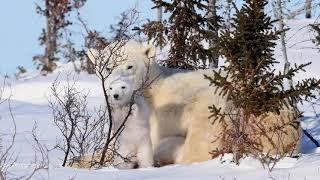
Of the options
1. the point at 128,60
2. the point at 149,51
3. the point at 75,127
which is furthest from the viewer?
the point at 75,127

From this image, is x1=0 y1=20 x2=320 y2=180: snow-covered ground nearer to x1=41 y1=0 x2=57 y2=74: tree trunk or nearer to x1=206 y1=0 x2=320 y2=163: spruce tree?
x1=206 y1=0 x2=320 y2=163: spruce tree

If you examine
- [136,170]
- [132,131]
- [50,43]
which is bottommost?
[136,170]

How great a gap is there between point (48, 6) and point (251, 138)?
21.8m

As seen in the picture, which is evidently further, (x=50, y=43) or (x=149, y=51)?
(x=50, y=43)

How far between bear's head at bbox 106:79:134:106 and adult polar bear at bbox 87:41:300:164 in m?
0.26

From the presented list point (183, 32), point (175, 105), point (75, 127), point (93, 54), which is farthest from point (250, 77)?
point (183, 32)

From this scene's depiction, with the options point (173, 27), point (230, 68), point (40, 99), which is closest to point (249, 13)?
point (230, 68)

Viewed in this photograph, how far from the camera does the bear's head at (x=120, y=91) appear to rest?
23.3 feet

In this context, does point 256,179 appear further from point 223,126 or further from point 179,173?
point 223,126

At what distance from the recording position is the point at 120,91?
7141 millimetres

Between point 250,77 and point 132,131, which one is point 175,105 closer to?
point 132,131

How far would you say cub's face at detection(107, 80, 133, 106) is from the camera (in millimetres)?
7102

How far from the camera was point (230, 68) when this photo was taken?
6.74 metres

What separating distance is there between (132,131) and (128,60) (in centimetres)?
92
